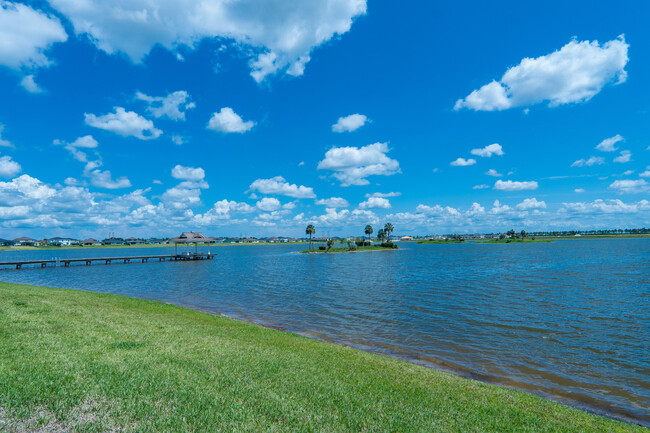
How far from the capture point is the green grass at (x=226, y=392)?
5578mm

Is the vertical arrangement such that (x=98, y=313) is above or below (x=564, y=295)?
above

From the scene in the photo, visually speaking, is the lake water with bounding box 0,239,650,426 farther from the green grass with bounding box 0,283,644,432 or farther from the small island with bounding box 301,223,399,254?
the small island with bounding box 301,223,399,254

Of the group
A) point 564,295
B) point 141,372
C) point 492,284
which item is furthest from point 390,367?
point 492,284

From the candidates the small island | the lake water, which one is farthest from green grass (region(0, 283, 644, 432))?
the small island

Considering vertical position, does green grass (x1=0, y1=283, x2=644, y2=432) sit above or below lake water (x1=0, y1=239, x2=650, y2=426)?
above

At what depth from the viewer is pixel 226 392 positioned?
265 inches

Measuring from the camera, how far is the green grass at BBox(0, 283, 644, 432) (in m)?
5.58

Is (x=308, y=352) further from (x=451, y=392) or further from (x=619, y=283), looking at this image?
(x=619, y=283)

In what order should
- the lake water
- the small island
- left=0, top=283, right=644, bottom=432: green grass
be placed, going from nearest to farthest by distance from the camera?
left=0, top=283, right=644, bottom=432: green grass → the lake water → the small island

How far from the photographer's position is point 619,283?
3266 cm

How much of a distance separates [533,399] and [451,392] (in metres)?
2.21

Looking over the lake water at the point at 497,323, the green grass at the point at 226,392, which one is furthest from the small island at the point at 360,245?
the green grass at the point at 226,392

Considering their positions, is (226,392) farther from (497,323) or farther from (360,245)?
Result: (360,245)

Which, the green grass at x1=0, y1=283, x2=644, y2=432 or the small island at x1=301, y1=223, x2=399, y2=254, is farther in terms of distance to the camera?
the small island at x1=301, y1=223, x2=399, y2=254
